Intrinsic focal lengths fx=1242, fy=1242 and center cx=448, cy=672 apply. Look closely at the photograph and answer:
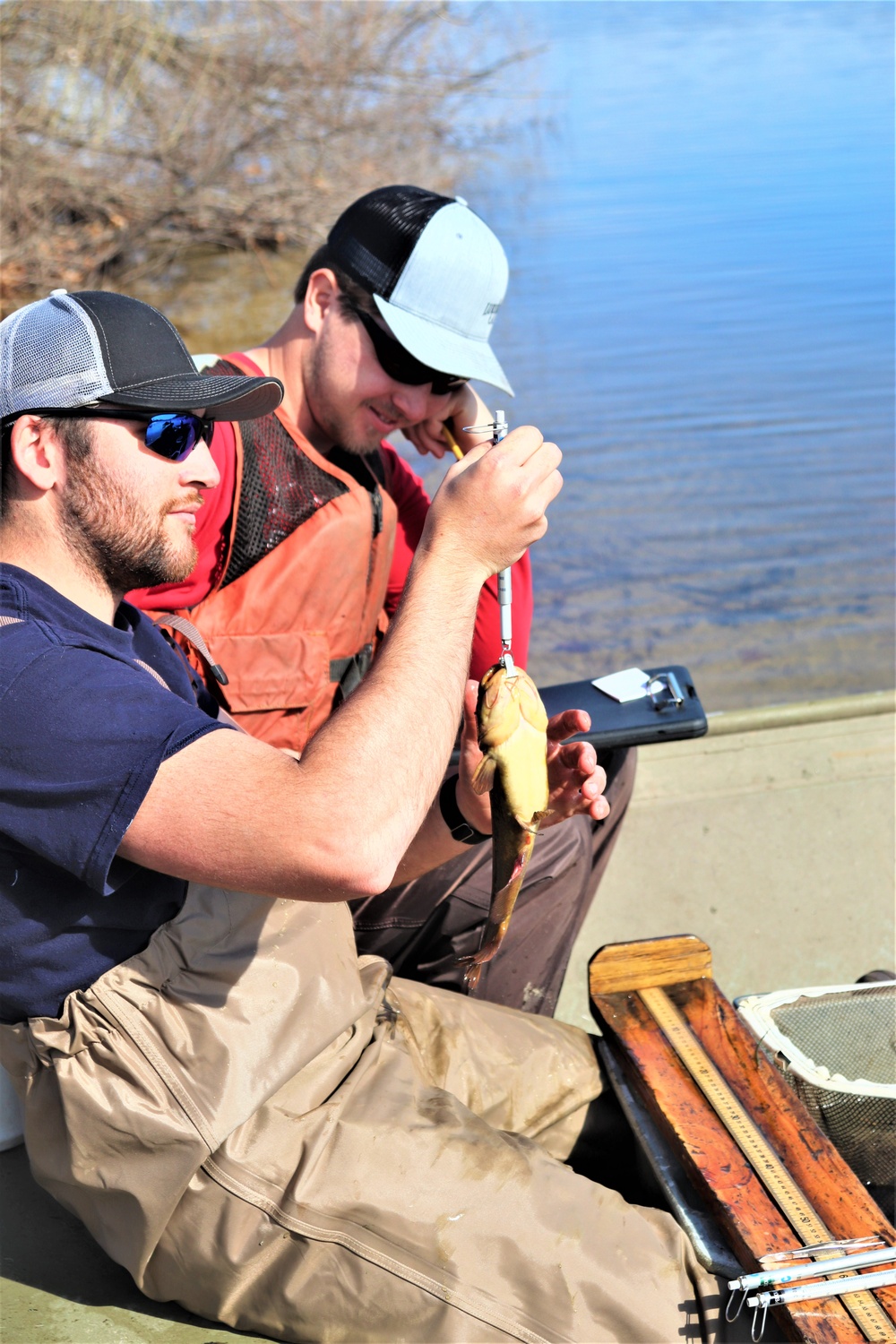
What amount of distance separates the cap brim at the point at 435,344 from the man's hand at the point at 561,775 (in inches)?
42.0

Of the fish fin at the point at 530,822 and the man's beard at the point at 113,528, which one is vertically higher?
the man's beard at the point at 113,528

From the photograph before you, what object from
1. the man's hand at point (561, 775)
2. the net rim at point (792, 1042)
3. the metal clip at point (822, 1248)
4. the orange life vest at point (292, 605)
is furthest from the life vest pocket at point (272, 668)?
the metal clip at point (822, 1248)

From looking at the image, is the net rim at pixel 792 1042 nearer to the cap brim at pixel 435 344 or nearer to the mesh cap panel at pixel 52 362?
the cap brim at pixel 435 344

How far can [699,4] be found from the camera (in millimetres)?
27734

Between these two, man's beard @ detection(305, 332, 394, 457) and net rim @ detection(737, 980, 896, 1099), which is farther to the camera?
man's beard @ detection(305, 332, 394, 457)

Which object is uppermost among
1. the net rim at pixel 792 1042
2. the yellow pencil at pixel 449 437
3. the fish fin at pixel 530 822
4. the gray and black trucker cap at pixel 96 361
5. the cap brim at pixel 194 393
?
the gray and black trucker cap at pixel 96 361

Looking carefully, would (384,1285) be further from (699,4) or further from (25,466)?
(699,4)

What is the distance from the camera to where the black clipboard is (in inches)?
134

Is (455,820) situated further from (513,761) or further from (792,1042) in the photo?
(792,1042)

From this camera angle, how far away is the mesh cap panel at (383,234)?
3395 millimetres

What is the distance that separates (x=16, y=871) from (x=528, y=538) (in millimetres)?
1029

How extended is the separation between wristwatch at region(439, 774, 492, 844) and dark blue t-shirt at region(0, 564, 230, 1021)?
0.74 metres

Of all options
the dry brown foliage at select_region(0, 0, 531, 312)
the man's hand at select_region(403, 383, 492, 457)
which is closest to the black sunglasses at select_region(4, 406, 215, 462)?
the man's hand at select_region(403, 383, 492, 457)

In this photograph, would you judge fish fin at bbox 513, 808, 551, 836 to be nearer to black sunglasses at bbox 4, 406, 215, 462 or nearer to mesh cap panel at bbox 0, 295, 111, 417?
black sunglasses at bbox 4, 406, 215, 462
